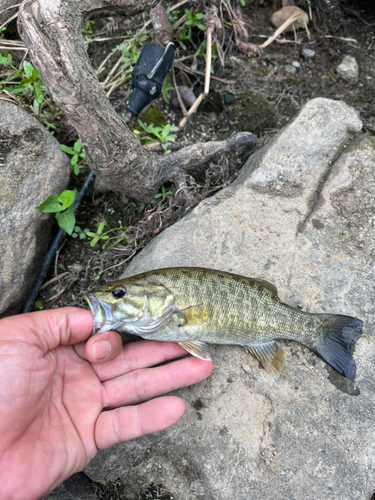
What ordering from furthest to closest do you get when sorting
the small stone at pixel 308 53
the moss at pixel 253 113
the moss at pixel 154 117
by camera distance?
1. the small stone at pixel 308 53
2. the moss at pixel 253 113
3. the moss at pixel 154 117

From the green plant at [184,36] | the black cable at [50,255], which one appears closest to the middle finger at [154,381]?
the black cable at [50,255]

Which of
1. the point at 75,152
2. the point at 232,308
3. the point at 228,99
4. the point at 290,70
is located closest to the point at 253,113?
the point at 228,99

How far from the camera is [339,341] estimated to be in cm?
334

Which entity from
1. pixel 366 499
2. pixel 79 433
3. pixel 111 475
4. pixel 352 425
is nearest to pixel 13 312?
pixel 79 433

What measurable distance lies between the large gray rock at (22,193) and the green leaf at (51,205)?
4.8 inches

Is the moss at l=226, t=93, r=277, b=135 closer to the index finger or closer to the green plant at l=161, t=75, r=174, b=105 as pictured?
the green plant at l=161, t=75, r=174, b=105

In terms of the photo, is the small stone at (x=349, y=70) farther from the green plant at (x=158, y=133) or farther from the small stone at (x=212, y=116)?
the green plant at (x=158, y=133)

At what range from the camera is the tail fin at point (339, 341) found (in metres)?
3.33

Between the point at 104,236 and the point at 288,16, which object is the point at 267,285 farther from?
the point at 288,16

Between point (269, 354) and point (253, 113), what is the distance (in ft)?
12.0

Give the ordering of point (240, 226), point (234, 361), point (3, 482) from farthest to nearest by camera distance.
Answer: point (240, 226), point (234, 361), point (3, 482)

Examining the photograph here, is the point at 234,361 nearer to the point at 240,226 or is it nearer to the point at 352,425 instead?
the point at 352,425

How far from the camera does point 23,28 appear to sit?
303 centimetres

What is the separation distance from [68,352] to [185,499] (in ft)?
5.60
